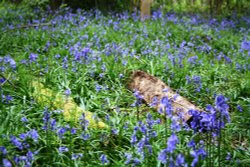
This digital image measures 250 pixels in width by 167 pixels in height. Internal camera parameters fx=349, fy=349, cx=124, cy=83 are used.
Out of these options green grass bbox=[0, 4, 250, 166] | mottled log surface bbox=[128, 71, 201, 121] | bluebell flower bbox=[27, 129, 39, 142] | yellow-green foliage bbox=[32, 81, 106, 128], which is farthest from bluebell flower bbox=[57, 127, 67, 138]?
mottled log surface bbox=[128, 71, 201, 121]

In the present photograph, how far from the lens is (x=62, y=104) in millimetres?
4391

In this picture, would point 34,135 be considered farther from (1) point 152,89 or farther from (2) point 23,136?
(1) point 152,89

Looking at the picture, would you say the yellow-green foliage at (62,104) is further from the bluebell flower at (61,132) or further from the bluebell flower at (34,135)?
the bluebell flower at (34,135)

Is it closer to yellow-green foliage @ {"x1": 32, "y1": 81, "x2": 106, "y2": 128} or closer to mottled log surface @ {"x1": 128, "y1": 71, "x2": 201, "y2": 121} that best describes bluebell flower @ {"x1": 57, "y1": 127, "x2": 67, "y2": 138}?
yellow-green foliage @ {"x1": 32, "y1": 81, "x2": 106, "y2": 128}

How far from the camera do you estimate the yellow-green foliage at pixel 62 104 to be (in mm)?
4066

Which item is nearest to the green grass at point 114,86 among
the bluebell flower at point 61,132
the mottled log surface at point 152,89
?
the bluebell flower at point 61,132

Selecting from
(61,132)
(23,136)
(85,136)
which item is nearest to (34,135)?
(23,136)

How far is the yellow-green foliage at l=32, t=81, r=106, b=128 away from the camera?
4066 millimetres

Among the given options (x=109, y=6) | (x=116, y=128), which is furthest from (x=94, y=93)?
(x=109, y=6)

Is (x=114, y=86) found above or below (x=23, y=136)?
below

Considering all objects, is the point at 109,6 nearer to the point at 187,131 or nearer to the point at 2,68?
the point at 2,68

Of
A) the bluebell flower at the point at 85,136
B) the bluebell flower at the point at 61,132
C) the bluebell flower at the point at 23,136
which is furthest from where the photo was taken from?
the bluebell flower at the point at 85,136

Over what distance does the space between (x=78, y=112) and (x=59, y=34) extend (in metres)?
A: 4.16

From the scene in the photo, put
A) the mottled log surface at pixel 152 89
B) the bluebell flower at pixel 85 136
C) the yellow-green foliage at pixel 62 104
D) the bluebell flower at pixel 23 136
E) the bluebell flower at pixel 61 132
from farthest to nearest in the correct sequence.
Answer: the mottled log surface at pixel 152 89
the yellow-green foliage at pixel 62 104
the bluebell flower at pixel 85 136
the bluebell flower at pixel 61 132
the bluebell flower at pixel 23 136
